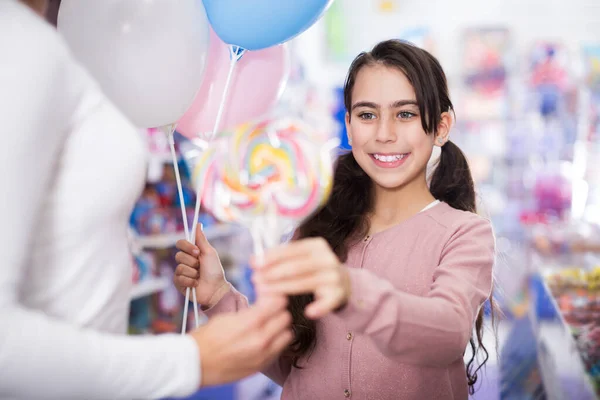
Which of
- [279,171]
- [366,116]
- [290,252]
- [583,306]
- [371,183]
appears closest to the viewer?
[290,252]

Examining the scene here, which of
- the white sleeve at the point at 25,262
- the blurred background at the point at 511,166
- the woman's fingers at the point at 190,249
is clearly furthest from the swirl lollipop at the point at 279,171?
the blurred background at the point at 511,166

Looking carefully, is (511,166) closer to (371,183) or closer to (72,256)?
(371,183)

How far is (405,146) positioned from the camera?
4.99ft

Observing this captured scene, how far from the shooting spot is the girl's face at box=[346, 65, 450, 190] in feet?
4.98

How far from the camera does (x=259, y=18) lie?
4.48 ft

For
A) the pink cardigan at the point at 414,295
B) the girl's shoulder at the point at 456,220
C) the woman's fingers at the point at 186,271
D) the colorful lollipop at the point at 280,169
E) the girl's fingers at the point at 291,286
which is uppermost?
the colorful lollipop at the point at 280,169

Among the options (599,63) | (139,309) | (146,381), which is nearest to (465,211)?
(146,381)

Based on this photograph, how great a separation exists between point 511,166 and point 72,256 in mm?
5872

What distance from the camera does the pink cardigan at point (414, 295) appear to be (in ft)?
4.13

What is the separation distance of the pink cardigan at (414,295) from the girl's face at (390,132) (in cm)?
14

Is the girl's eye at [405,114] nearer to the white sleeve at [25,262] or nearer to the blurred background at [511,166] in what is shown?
the blurred background at [511,166]

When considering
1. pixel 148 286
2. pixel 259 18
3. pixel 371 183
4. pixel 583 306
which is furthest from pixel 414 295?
pixel 148 286

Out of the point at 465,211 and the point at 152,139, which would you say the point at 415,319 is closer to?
the point at 465,211

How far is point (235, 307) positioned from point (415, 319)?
571mm
